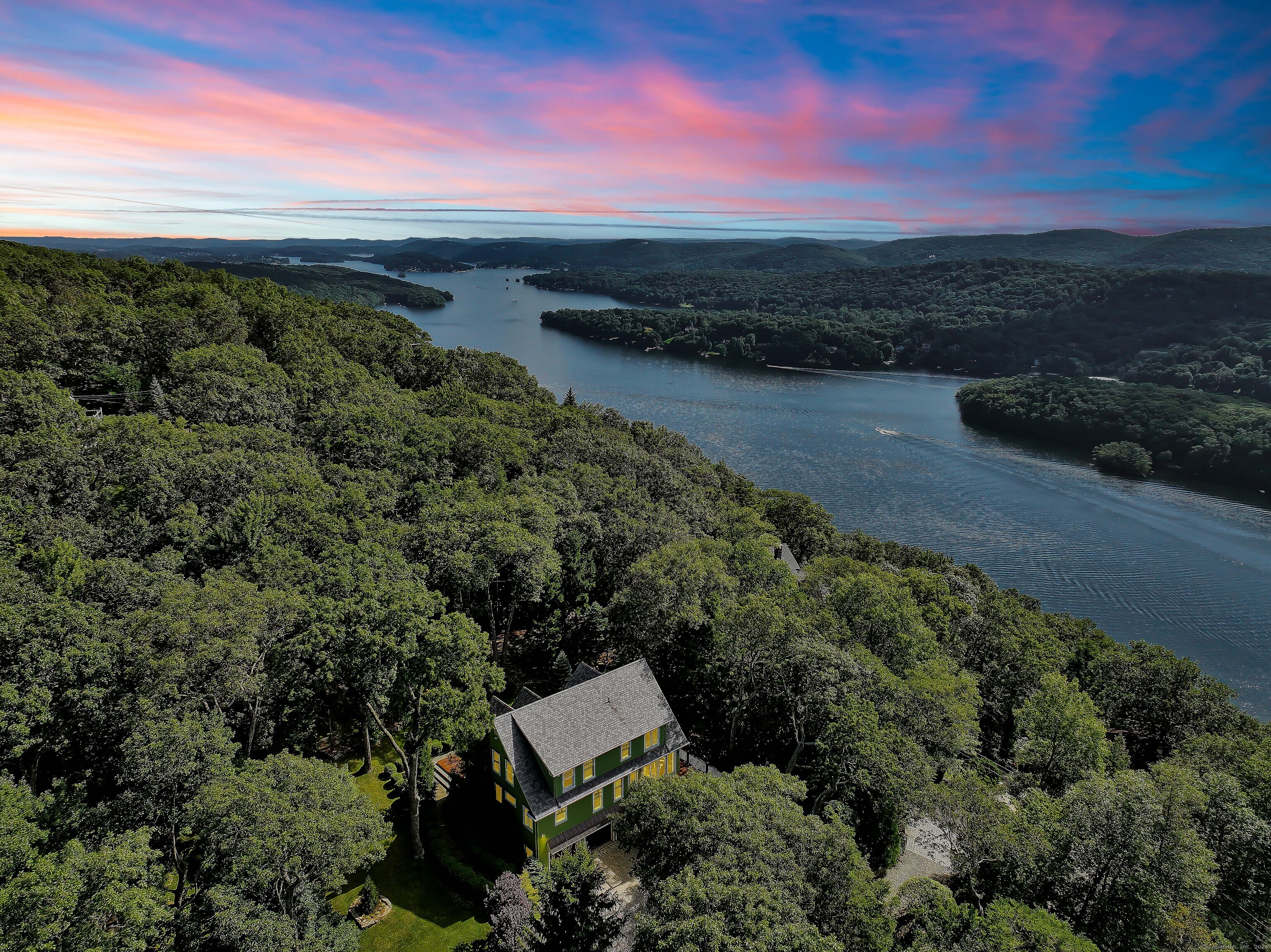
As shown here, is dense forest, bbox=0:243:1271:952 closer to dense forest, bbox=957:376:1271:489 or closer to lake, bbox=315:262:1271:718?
lake, bbox=315:262:1271:718

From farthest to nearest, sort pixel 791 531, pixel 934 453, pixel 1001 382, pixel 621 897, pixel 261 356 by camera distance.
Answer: pixel 1001 382, pixel 934 453, pixel 791 531, pixel 261 356, pixel 621 897

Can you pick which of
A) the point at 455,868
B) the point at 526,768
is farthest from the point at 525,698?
the point at 455,868

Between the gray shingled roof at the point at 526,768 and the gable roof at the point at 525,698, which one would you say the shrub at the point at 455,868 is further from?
the gable roof at the point at 525,698

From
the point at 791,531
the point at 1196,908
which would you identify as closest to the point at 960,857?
the point at 1196,908

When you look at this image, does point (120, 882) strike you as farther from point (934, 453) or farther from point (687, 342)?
point (687, 342)

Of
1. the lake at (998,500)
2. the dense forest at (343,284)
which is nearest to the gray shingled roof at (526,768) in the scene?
the lake at (998,500)

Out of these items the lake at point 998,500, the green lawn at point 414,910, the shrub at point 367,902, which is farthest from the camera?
the lake at point 998,500
